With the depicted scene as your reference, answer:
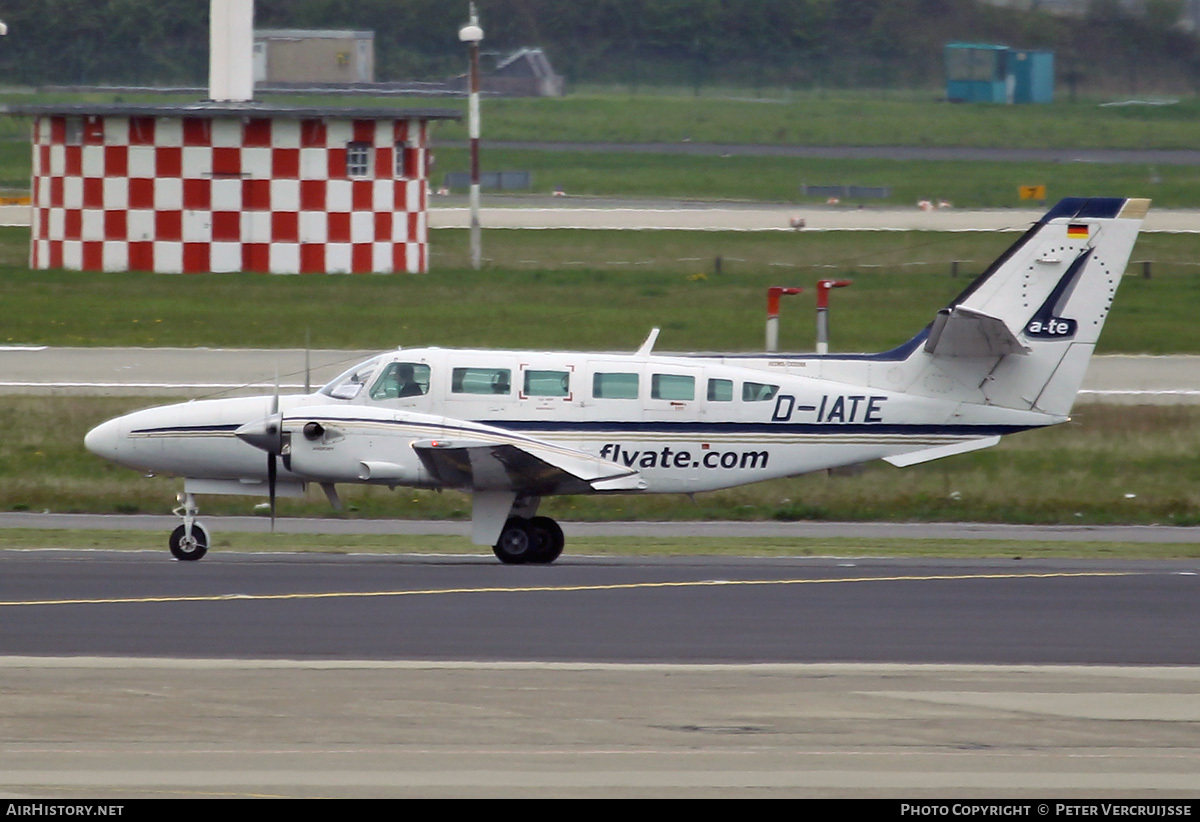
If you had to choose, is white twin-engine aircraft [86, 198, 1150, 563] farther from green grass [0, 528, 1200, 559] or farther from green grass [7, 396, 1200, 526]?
green grass [7, 396, 1200, 526]

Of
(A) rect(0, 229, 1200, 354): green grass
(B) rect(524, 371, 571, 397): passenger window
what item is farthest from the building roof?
(B) rect(524, 371, 571, 397): passenger window

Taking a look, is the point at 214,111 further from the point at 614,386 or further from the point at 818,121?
the point at 818,121

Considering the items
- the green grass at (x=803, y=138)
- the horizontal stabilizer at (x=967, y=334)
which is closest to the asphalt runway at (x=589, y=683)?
the horizontal stabilizer at (x=967, y=334)

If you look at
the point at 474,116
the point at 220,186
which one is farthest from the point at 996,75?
the point at 220,186

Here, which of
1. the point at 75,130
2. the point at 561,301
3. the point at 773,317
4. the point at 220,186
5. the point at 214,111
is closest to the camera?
the point at 773,317

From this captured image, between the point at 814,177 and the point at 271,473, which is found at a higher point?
the point at 814,177

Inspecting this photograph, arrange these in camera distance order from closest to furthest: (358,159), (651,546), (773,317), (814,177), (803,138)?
(651,546) → (773,317) → (358,159) → (814,177) → (803,138)

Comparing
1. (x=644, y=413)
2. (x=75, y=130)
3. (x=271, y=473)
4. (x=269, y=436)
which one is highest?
(x=75, y=130)

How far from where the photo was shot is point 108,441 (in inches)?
655

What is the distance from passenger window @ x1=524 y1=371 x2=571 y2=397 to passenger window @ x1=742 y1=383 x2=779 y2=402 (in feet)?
6.00

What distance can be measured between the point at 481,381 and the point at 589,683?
21.8 ft

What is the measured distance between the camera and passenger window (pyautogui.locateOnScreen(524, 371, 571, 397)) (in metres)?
17.2

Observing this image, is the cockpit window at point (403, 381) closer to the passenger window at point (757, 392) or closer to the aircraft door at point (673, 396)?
the aircraft door at point (673, 396)
